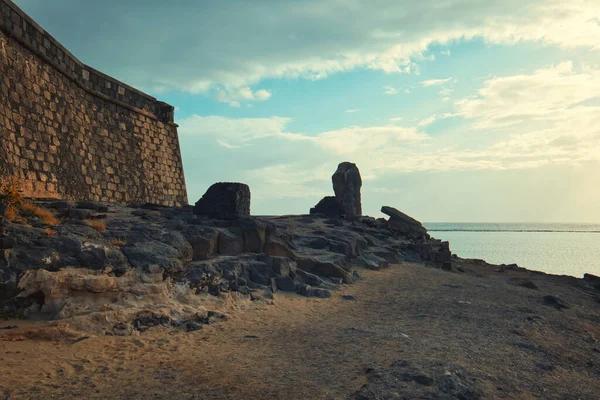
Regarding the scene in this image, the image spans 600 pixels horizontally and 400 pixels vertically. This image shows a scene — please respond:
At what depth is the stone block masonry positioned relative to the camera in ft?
51.2

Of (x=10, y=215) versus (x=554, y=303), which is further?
(x=554, y=303)

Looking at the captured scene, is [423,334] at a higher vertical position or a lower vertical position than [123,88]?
lower

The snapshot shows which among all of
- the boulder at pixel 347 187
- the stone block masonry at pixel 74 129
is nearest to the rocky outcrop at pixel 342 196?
the boulder at pixel 347 187

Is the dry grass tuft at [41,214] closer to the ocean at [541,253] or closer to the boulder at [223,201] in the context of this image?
the boulder at [223,201]

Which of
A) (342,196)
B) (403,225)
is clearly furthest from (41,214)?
(403,225)

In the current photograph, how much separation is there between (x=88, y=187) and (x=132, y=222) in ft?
27.0

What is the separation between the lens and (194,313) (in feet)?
34.3

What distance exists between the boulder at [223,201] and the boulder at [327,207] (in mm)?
12729

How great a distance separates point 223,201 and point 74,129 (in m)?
8.11

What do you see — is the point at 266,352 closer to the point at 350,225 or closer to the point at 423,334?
the point at 423,334

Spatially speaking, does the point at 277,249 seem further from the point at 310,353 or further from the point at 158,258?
the point at 310,353

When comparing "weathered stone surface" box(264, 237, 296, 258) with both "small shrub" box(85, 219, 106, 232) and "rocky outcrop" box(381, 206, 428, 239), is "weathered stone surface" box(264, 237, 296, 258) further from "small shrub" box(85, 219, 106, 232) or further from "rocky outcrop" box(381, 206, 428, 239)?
"rocky outcrop" box(381, 206, 428, 239)

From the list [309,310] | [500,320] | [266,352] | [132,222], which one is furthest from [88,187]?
[500,320]

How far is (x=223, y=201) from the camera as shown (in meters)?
16.0
